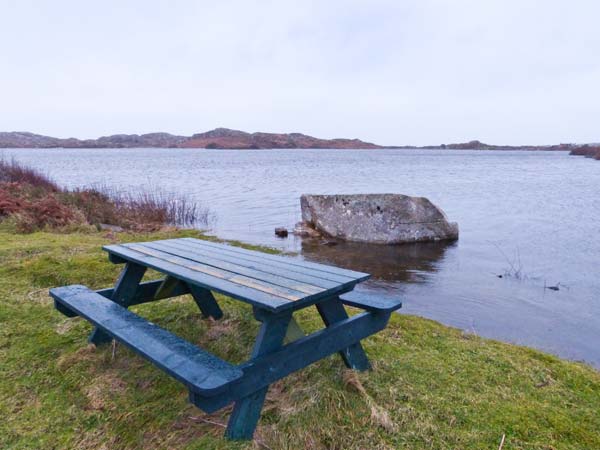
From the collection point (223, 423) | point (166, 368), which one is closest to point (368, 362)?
point (223, 423)

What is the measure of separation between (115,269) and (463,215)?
1417 centimetres

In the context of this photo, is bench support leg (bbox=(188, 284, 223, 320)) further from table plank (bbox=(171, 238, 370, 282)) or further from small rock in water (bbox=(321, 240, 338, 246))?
small rock in water (bbox=(321, 240, 338, 246))

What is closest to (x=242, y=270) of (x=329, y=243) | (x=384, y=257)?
(x=384, y=257)

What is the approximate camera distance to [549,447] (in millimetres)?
A: 2869

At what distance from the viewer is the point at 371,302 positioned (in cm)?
358

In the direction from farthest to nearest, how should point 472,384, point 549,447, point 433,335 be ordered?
point 433,335
point 472,384
point 549,447

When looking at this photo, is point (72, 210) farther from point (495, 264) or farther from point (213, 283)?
point (213, 283)

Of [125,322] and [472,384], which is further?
[472,384]

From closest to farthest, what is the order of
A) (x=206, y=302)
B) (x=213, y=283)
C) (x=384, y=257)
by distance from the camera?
(x=213, y=283)
(x=206, y=302)
(x=384, y=257)

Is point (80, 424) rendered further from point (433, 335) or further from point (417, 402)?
point (433, 335)

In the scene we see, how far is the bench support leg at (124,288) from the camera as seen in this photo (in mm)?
4223

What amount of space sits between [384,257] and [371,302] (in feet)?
24.6

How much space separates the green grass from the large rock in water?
300 inches

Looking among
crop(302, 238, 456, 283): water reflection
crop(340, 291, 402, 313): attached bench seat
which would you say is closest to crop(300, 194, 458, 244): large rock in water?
crop(302, 238, 456, 283): water reflection
